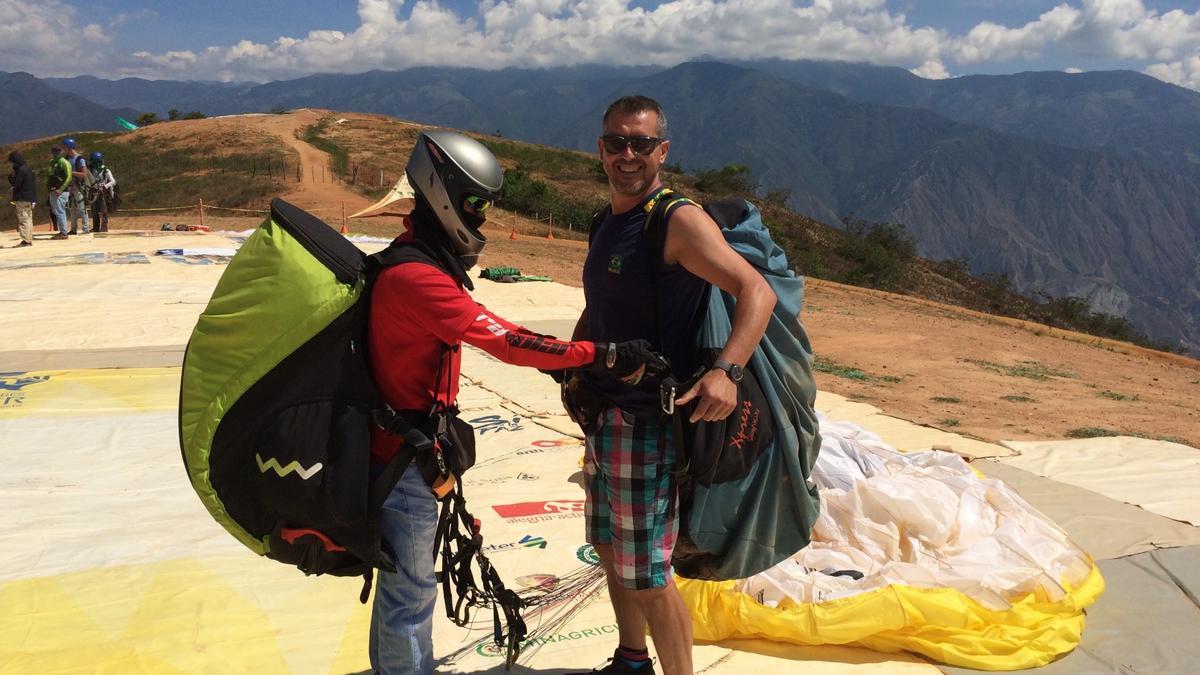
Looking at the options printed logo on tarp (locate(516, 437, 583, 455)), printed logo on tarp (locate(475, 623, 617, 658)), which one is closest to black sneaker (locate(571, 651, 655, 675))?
printed logo on tarp (locate(475, 623, 617, 658))

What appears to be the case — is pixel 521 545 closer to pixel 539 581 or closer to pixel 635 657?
pixel 539 581

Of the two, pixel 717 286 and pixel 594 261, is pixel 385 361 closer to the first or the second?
pixel 594 261

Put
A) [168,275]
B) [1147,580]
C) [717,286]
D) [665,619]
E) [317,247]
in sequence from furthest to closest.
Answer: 1. [168,275]
2. [1147,580]
3. [665,619]
4. [717,286]
5. [317,247]

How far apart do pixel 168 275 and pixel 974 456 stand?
10.5 metres

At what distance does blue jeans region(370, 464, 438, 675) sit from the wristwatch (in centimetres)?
85

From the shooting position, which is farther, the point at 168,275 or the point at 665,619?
the point at 168,275

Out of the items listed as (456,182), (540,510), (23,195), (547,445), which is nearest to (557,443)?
(547,445)

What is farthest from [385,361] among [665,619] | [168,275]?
[168,275]

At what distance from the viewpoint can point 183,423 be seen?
200cm

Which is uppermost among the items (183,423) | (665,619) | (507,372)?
(183,423)

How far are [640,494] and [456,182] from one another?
1018 mm

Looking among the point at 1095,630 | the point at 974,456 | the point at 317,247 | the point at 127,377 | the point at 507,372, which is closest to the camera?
the point at 317,247

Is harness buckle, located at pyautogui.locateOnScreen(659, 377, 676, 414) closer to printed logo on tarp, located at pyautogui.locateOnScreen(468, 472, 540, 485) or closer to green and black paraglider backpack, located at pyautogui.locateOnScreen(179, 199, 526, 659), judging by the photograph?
green and black paraglider backpack, located at pyautogui.locateOnScreen(179, 199, 526, 659)

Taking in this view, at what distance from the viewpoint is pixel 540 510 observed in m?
4.29
